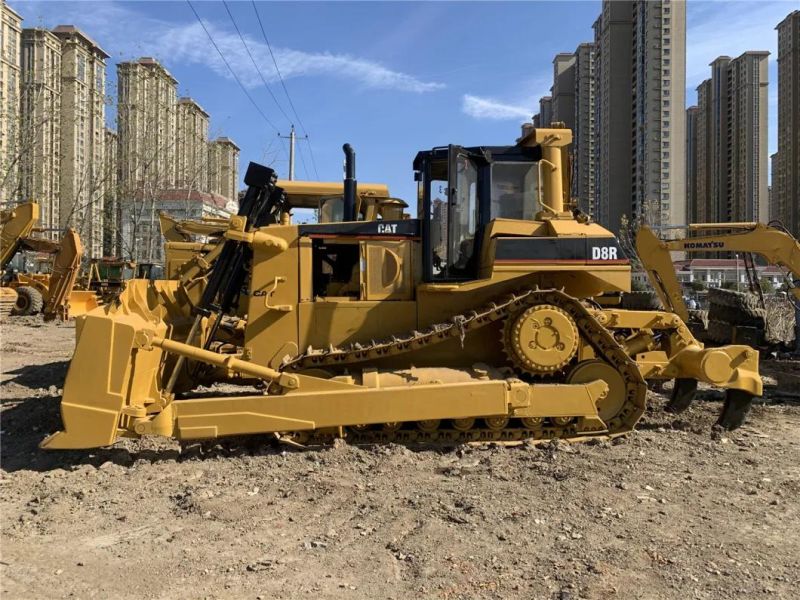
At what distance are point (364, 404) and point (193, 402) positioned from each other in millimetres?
1476

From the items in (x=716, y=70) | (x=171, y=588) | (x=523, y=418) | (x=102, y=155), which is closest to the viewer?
(x=171, y=588)

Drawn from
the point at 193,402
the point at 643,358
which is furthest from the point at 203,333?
the point at 643,358

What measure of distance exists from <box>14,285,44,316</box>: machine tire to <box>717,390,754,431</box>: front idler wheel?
2267 centimetres

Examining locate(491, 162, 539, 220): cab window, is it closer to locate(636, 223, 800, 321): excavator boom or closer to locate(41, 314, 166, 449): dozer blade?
locate(41, 314, 166, 449): dozer blade

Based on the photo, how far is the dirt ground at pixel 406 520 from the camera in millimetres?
3262

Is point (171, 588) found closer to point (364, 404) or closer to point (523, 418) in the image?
point (364, 404)

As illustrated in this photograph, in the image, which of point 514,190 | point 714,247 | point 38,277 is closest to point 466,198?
point 514,190

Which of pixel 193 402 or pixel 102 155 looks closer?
pixel 193 402

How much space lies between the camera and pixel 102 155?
30.9 m

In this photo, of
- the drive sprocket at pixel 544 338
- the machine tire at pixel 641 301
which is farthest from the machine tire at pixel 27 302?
the drive sprocket at pixel 544 338

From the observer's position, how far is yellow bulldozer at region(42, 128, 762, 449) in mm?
5250

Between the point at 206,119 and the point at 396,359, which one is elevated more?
the point at 206,119

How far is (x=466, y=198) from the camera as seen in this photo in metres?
5.90

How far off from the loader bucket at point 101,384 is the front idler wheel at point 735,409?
5.68 meters
